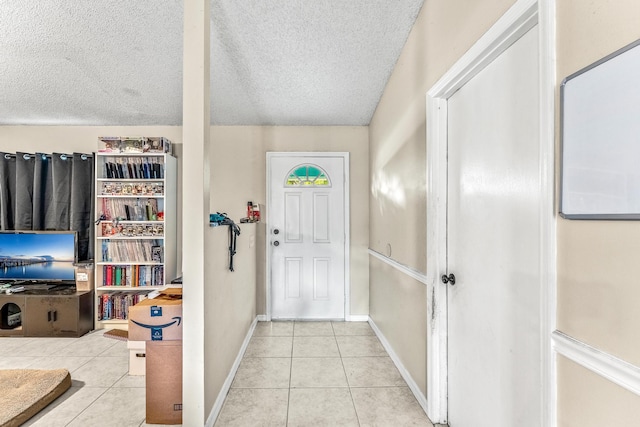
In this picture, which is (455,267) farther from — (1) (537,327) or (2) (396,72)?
(2) (396,72)

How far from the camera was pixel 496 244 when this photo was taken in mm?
1374

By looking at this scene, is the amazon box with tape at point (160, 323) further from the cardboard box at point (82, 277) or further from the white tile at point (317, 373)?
the cardboard box at point (82, 277)

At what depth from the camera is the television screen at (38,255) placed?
360 centimetres

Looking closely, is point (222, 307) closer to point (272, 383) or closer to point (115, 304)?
point (272, 383)

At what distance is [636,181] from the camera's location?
70 cm

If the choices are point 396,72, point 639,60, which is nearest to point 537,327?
point 639,60

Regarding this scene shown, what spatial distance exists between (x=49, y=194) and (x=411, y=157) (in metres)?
4.17

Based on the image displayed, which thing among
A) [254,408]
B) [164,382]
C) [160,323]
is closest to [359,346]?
[254,408]

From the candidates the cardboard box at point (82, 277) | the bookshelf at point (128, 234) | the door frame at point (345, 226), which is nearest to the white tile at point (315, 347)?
the door frame at point (345, 226)

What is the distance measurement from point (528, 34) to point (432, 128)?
2.43 ft

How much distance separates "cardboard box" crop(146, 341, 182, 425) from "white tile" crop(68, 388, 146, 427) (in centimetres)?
18

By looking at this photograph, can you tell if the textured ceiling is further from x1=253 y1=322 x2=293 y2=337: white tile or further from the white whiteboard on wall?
x1=253 y1=322 x2=293 y2=337: white tile

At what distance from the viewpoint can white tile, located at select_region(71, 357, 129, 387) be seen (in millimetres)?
2449

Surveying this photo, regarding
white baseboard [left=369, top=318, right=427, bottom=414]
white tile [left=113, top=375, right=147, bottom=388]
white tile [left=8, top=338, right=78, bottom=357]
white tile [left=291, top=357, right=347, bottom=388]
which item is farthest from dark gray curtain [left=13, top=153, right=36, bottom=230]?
white baseboard [left=369, top=318, right=427, bottom=414]
